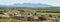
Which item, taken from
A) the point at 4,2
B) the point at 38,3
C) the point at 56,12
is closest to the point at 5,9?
the point at 4,2

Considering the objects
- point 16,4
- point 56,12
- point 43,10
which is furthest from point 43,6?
point 16,4

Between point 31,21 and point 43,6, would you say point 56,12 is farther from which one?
point 31,21

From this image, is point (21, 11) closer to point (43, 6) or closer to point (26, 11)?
point (26, 11)

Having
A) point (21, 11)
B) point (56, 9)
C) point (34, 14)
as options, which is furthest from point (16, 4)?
point (56, 9)

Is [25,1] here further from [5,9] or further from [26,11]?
[5,9]

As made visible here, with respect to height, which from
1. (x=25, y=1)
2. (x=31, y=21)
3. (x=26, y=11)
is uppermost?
(x=25, y=1)

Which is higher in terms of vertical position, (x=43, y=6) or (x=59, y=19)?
(x=43, y=6)

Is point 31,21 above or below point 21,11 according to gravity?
below
